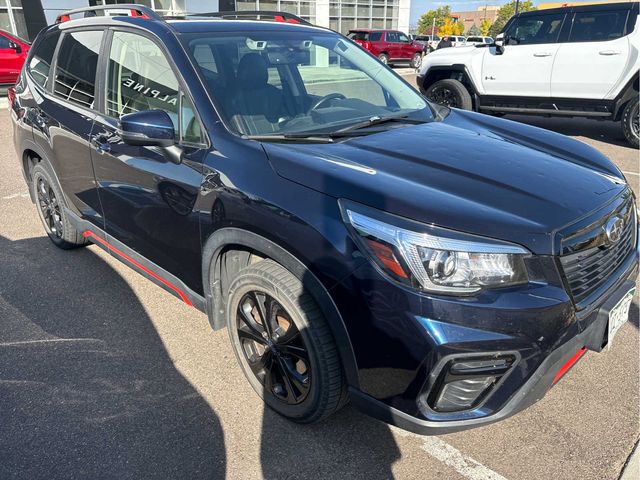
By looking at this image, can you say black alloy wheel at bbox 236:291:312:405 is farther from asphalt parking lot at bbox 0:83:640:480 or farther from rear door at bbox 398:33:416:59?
rear door at bbox 398:33:416:59

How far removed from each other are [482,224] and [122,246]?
7.58 feet

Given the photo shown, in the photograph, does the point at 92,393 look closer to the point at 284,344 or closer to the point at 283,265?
the point at 284,344

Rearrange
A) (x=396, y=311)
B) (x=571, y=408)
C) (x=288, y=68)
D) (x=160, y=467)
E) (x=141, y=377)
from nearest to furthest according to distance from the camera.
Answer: (x=396, y=311) < (x=160, y=467) < (x=571, y=408) < (x=141, y=377) < (x=288, y=68)

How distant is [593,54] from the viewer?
25.9 ft

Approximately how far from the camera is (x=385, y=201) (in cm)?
196

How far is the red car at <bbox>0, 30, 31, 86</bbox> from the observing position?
1340cm

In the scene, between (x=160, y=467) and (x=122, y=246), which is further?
(x=122, y=246)

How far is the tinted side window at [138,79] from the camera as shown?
2732 mm

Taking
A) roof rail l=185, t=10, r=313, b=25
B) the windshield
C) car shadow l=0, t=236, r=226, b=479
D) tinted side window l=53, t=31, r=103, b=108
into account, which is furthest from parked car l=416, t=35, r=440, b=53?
car shadow l=0, t=236, r=226, b=479

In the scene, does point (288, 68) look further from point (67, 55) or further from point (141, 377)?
point (141, 377)

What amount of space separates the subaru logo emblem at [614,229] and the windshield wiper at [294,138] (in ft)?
4.21

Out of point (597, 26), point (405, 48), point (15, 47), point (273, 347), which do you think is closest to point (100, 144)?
point (273, 347)

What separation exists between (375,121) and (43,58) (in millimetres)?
2819

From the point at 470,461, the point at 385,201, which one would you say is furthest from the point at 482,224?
the point at 470,461
